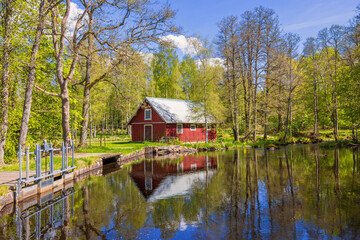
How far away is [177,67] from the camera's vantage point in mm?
42938

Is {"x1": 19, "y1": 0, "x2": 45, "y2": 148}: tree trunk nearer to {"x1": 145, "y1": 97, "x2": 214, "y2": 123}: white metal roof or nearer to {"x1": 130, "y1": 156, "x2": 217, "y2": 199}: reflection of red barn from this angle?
{"x1": 130, "y1": 156, "x2": 217, "y2": 199}: reflection of red barn

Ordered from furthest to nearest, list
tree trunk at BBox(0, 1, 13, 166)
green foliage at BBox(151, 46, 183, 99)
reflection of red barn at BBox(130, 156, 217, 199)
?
green foliage at BBox(151, 46, 183, 99), tree trunk at BBox(0, 1, 13, 166), reflection of red barn at BBox(130, 156, 217, 199)

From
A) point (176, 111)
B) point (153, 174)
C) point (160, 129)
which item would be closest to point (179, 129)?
point (160, 129)

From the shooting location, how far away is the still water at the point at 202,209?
566cm

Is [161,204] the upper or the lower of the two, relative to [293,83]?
lower

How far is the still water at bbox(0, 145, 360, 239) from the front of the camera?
18.6ft

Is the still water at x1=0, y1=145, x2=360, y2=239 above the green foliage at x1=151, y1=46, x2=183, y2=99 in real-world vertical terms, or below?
below

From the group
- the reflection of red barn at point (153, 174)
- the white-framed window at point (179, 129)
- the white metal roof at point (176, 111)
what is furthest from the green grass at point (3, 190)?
the white-framed window at point (179, 129)

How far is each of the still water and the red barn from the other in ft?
51.8

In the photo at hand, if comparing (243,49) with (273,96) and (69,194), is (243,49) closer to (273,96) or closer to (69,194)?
(273,96)

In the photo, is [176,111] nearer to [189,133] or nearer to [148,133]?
[189,133]

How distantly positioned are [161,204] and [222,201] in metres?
1.83

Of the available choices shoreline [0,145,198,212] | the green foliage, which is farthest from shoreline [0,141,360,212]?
the green foliage

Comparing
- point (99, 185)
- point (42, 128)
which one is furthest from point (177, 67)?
point (99, 185)
